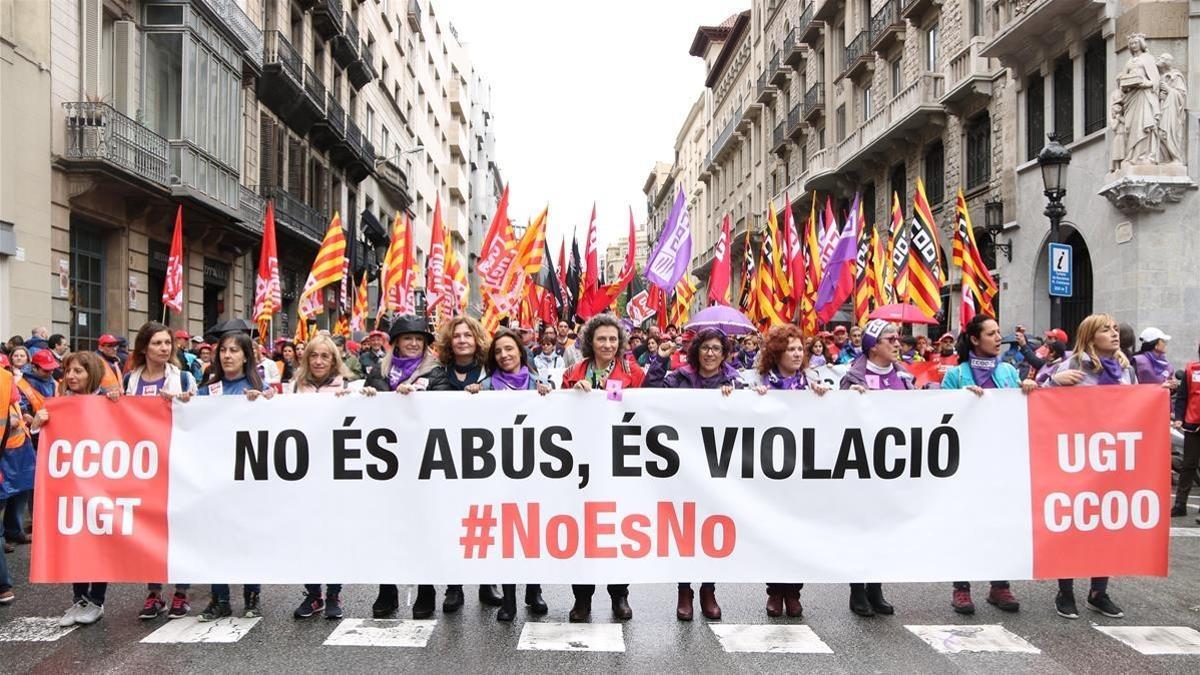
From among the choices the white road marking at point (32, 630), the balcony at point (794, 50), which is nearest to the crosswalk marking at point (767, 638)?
the white road marking at point (32, 630)

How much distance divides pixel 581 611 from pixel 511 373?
1487 millimetres

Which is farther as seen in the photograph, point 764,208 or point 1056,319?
point 764,208

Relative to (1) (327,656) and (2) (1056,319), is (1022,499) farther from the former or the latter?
(2) (1056,319)

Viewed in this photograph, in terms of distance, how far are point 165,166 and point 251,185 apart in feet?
21.7

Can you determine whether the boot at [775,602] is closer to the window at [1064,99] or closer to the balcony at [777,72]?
the window at [1064,99]

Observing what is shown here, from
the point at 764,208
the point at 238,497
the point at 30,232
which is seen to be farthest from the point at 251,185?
the point at 764,208

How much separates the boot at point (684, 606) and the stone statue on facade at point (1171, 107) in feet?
50.3

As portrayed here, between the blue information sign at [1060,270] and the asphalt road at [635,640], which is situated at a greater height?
the blue information sign at [1060,270]

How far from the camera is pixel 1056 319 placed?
12.7m

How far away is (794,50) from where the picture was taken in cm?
4228

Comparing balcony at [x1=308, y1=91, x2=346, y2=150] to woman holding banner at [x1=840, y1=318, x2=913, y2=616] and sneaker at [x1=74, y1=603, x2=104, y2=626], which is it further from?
woman holding banner at [x1=840, y1=318, x2=913, y2=616]

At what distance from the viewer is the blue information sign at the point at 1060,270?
12.4m

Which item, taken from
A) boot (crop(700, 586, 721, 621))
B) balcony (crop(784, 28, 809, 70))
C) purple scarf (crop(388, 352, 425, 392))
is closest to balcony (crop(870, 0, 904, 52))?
balcony (crop(784, 28, 809, 70))

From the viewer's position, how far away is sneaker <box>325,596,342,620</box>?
19.2 ft
